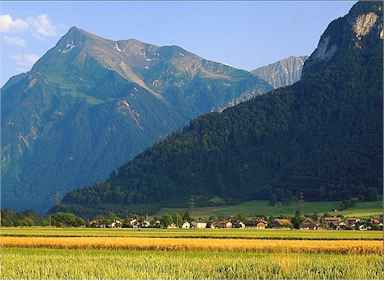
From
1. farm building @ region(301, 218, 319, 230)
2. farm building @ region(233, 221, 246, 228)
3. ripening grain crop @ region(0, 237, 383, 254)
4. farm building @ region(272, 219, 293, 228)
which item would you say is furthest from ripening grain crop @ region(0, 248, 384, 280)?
farm building @ region(233, 221, 246, 228)

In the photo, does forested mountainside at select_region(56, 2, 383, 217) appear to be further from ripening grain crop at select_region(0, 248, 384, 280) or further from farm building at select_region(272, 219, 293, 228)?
ripening grain crop at select_region(0, 248, 384, 280)

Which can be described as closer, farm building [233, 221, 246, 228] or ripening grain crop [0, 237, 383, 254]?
ripening grain crop [0, 237, 383, 254]

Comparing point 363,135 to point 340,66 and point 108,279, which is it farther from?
point 108,279

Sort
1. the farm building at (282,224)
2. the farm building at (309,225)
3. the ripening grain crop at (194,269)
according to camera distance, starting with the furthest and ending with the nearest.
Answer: the farm building at (282,224), the farm building at (309,225), the ripening grain crop at (194,269)

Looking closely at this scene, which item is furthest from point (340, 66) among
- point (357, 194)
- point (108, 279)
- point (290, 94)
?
point (108, 279)

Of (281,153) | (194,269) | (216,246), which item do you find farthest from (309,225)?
(281,153)

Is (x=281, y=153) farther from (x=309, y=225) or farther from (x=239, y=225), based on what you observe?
(x=309, y=225)

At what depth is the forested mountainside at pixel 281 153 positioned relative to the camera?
5950 inches

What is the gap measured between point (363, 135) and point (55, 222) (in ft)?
317

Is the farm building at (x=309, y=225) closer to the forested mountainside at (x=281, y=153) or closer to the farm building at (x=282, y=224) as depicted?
the farm building at (x=282, y=224)

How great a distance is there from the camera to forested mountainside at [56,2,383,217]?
496ft

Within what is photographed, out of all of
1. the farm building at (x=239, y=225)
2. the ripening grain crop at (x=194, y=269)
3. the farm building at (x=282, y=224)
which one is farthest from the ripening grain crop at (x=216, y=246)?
the farm building at (x=239, y=225)

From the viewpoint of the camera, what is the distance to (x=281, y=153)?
175 m

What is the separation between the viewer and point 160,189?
160 metres
